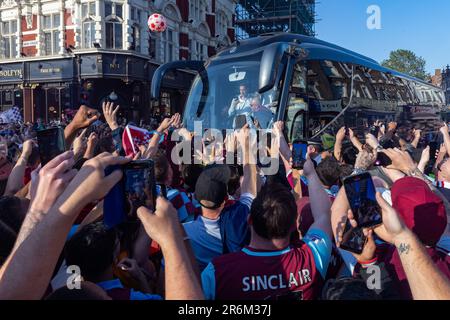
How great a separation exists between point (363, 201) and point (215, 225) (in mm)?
1224

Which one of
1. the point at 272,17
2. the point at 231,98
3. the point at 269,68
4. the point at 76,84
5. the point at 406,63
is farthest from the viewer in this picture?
the point at 406,63

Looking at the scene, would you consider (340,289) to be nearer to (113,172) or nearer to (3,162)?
(113,172)

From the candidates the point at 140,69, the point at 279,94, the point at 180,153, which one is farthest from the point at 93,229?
the point at 140,69

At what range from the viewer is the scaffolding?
3556 cm

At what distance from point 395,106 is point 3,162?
10.7 meters

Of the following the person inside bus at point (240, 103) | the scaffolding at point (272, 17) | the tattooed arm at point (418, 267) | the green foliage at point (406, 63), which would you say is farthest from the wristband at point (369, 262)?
the green foliage at point (406, 63)

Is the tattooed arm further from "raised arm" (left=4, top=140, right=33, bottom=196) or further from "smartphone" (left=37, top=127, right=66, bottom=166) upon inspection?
"raised arm" (left=4, top=140, right=33, bottom=196)

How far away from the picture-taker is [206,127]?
8.22m

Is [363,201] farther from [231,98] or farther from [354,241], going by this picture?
[231,98]

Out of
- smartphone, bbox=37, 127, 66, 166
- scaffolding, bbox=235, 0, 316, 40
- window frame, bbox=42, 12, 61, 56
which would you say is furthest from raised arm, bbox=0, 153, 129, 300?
scaffolding, bbox=235, 0, 316, 40

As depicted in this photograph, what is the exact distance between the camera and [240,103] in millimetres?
7789

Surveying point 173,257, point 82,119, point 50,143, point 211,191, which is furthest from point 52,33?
point 173,257

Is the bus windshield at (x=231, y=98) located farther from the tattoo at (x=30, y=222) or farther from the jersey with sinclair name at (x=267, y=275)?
the tattoo at (x=30, y=222)

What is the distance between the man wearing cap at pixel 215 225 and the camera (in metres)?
2.79
